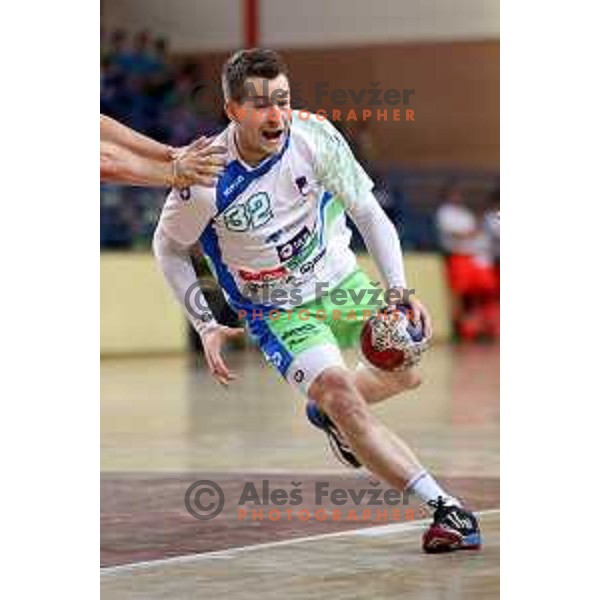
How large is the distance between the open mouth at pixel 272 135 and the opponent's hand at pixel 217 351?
835 millimetres

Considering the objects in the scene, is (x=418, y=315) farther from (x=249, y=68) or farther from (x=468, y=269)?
(x=468, y=269)

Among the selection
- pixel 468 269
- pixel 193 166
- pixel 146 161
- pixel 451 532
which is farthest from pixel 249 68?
pixel 468 269

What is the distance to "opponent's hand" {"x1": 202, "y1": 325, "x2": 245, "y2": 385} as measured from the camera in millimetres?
8352

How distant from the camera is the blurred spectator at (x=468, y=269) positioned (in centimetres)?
2905

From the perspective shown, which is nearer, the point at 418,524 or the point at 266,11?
the point at 418,524

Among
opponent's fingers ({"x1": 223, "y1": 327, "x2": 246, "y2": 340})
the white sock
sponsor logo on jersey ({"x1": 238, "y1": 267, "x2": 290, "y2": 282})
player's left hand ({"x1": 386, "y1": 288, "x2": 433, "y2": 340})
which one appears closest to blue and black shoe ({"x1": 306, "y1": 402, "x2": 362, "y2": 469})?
the white sock

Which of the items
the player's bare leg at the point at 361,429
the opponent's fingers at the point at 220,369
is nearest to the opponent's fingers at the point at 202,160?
the opponent's fingers at the point at 220,369

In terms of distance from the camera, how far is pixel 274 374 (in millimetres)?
22391

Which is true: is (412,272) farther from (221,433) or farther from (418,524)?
(418,524)

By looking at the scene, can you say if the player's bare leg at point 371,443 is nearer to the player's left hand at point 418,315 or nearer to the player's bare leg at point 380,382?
the player's bare leg at point 380,382

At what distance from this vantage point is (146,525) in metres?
9.68
